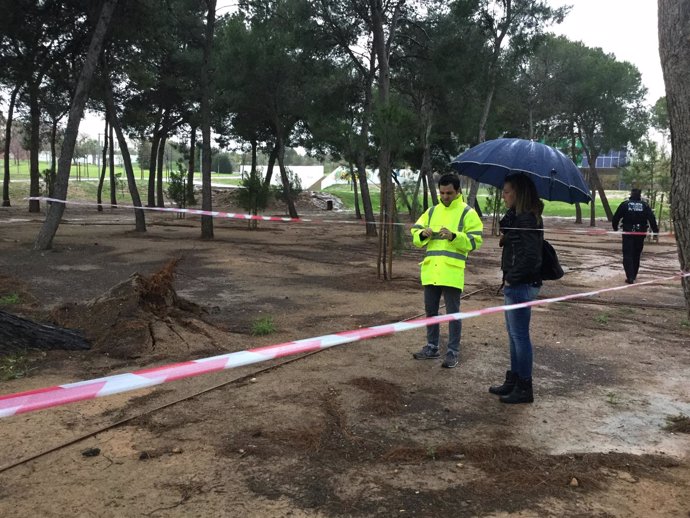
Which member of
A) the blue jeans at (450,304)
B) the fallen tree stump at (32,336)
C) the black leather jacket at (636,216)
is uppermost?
the black leather jacket at (636,216)

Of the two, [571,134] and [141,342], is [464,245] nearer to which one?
[141,342]

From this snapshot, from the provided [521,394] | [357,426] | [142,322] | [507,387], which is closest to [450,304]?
[507,387]

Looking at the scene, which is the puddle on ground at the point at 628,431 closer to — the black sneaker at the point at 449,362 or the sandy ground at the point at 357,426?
the sandy ground at the point at 357,426

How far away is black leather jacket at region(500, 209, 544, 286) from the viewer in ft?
13.2

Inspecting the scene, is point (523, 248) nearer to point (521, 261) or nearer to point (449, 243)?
point (521, 261)

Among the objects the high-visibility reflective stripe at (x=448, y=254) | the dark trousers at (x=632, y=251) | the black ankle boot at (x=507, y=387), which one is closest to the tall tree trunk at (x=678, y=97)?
the black ankle boot at (x=507, y=387)

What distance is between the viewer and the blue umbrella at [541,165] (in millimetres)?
4250

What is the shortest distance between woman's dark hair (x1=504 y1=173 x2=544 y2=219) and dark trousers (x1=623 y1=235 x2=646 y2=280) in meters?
7.49

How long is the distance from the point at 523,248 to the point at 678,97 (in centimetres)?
134

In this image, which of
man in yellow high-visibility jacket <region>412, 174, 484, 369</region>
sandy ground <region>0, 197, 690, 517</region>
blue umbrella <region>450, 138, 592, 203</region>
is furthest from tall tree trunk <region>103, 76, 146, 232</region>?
blue umbrella <region>450, 138, 592, 203</region>

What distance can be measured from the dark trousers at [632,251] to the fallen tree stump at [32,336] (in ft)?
31.0

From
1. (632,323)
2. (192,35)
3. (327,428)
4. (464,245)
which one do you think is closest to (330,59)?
(192,35)

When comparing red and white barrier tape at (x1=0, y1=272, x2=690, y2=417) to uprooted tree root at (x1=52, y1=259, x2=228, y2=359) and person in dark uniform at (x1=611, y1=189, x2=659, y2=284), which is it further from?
person in dark uniform at (x1=611, y1=189, x2=659, y2=284)

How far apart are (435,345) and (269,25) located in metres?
17.0
